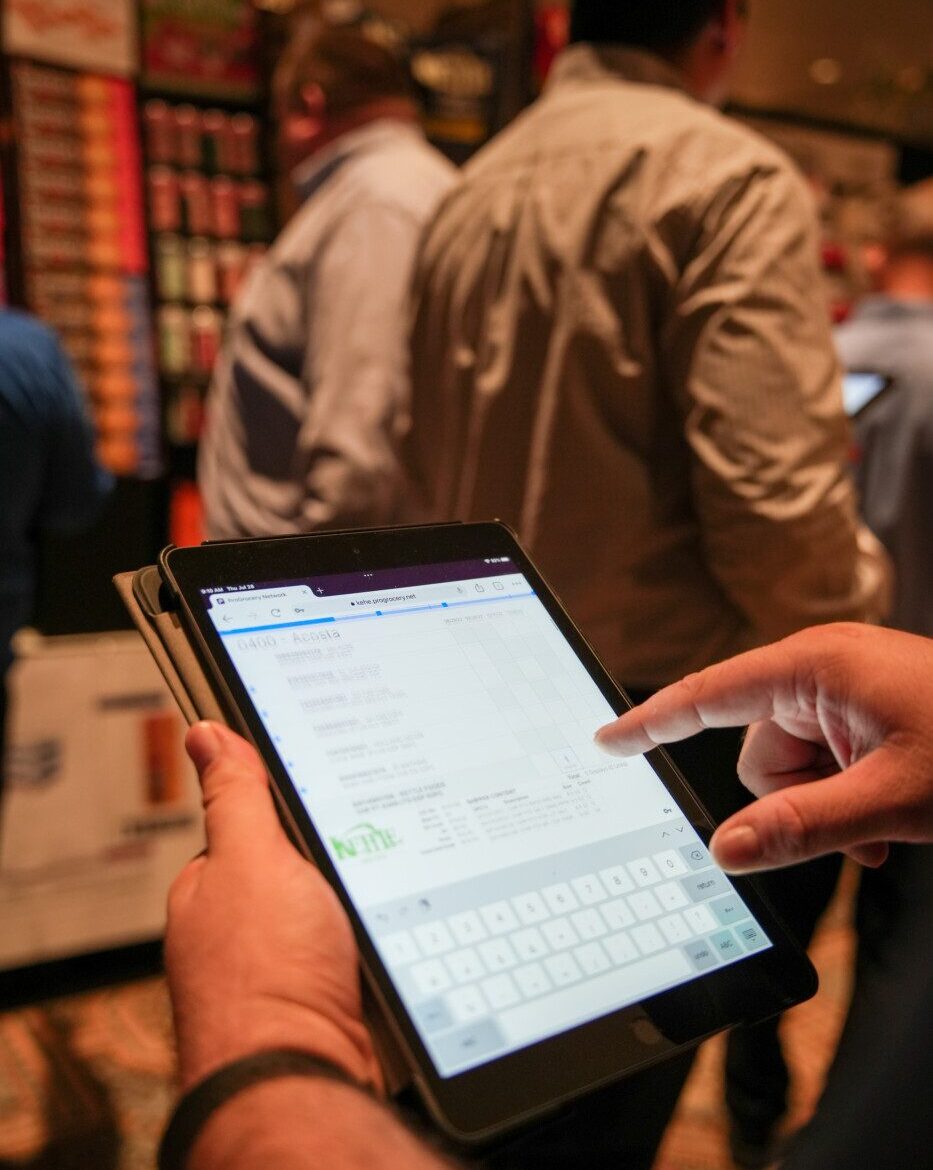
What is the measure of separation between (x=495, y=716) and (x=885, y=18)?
3.93 metres

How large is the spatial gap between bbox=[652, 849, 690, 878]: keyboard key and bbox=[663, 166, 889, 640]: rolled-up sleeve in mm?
590

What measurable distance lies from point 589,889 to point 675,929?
53 mm

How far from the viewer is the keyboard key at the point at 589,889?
528 mm

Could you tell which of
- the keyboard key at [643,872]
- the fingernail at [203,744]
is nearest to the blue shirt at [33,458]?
the fingernail at [203,744]

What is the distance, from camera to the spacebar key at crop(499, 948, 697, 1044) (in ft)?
1.57

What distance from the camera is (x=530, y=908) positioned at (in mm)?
513

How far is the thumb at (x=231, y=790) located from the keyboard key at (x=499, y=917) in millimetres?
109

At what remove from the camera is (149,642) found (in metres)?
0.54

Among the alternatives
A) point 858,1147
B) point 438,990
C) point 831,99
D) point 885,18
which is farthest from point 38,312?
point 885,18

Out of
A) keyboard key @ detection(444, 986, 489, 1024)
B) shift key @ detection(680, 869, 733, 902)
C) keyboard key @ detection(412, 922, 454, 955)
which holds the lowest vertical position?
shift key @ detection(680, 869, 733, 902)

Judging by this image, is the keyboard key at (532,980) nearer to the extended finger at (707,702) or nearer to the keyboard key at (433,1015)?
the keyboard key at (433,1015)

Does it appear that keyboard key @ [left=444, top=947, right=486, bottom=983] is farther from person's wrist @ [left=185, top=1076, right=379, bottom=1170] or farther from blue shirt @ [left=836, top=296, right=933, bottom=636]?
blue shirt @ [left=836, top=296, right=933, bottom=636]

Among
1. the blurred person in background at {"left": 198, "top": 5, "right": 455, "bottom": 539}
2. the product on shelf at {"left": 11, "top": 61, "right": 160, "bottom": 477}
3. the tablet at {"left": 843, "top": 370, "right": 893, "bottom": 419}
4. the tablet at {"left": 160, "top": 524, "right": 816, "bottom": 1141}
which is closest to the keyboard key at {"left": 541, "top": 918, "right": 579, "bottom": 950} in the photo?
the tablet at {"left": 160, "top": 524, "right": 816, "bottom": 1141}

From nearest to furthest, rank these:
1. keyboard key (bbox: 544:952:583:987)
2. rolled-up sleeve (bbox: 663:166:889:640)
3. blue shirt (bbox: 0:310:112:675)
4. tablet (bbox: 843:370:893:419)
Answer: keyboard key (bbox: 544:952:583:987), rolled-up sleeve (bbox: 663:166:889:640), blue shirt (bbox: 0:310:112:675), tablet (bbox: 843:370:893:419)
